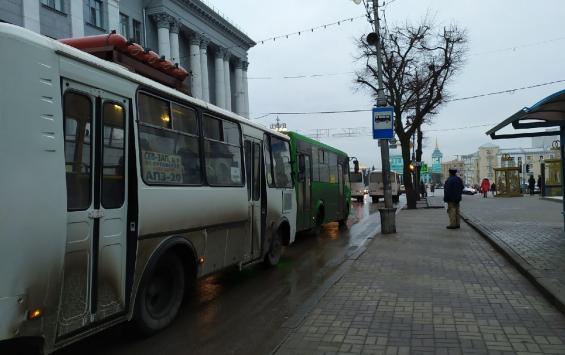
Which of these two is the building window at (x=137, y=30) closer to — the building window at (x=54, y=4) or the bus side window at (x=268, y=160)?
the building window at (x=54, y=4)

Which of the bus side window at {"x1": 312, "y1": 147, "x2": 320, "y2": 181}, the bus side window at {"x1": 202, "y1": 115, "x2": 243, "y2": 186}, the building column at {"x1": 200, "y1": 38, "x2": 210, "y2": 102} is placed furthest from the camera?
the building column at {"x1": 200, "y1": 38, "x2": 210, "y2": 102}

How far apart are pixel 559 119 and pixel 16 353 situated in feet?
35.4

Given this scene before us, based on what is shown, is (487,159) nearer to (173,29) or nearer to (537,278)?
(173,29)

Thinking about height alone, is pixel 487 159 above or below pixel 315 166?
above

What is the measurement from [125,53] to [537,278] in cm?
614

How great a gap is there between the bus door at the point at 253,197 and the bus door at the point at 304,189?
4130 mm

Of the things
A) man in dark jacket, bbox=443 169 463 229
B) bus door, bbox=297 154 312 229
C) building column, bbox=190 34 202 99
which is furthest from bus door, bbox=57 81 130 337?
building column, bbox=190 34 202 99

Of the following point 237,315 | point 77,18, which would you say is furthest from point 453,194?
point 77,18

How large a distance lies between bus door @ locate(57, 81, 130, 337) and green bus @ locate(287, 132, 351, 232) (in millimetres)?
6686

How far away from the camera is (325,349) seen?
15.4 ft

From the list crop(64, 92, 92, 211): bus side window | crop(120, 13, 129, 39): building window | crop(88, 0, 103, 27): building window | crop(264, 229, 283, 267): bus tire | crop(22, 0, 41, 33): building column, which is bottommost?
crop(264, 229, 283, 267): bus tire

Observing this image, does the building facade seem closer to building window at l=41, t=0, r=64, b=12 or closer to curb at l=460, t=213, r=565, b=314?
building window at l=41, t=0, r=64, b=12

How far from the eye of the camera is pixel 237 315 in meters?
6.25

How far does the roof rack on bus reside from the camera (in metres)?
5.64
